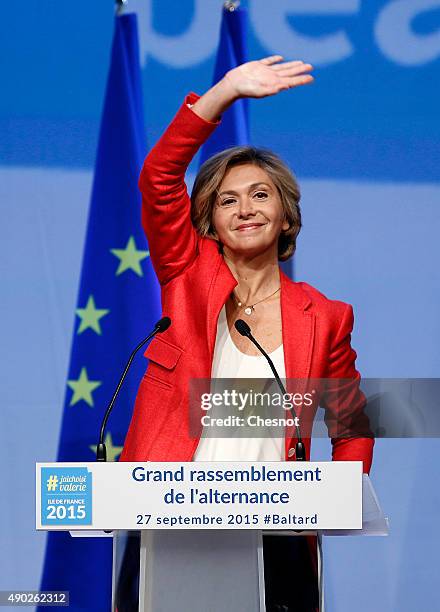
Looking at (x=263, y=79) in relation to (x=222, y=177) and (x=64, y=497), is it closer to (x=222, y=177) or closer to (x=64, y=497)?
(x=222, y=177)

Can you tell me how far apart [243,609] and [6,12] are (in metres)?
2.53

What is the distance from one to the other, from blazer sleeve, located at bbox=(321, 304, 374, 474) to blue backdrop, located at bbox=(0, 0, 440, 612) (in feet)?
1.52

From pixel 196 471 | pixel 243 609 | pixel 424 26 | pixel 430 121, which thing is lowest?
pixel 243 609

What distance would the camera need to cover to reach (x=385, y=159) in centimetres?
397

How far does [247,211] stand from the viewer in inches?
130

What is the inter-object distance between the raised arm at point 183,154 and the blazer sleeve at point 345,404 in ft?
1.66

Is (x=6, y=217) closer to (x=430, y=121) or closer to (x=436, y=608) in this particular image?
(x=430, y=121)

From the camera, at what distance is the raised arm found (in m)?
3.06

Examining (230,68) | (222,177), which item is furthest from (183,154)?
(230,68)

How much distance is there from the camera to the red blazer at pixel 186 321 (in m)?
3.09

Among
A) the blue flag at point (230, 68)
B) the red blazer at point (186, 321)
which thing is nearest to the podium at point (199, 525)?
the red blazer at point (186, 321)

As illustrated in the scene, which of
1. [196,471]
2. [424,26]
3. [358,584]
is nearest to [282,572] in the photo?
[196,471]

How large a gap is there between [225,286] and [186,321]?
149 millimetres

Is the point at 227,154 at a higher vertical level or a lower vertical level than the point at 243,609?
higher
